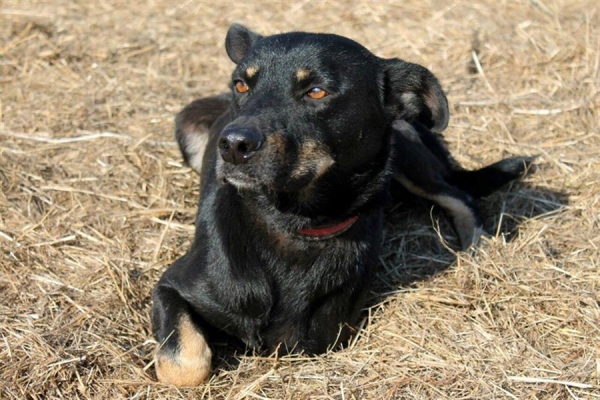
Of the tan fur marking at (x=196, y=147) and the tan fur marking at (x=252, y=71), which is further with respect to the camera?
the tan fur marking at (x=196, y=147)

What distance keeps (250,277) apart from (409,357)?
925 mm

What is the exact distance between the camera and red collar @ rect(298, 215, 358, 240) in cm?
415

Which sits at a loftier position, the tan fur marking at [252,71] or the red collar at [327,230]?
the tan fur marking at [252,71]

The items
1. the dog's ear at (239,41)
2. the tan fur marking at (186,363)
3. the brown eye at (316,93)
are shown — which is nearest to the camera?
the brown eye at (316,93)

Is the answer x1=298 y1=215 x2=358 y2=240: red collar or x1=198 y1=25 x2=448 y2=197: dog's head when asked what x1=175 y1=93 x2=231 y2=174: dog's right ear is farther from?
x1=298 y1=215 x2=358 y2=240: red collar

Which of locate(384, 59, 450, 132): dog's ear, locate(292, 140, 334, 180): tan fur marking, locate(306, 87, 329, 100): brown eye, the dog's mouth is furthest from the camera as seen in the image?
locate(384, 59, 450, 132): dog's ear

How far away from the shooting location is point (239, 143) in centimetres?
357

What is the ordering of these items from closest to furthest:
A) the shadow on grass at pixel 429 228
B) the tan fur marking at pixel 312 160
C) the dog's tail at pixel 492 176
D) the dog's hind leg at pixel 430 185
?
the tan fur marking at pixel 312 160 → the shadow on grass at pixel 429 228 → the dog's hind leg at pixel 430 185 → the dog's tail at pixel 492 176

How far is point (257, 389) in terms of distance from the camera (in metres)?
4.03

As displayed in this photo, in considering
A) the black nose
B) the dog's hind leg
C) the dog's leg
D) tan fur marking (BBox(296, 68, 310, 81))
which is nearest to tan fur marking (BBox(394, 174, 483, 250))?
the dog's hind leg

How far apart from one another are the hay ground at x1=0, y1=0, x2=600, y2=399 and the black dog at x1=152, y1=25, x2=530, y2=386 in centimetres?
23

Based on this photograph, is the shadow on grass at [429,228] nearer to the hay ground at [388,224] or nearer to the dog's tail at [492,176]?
the hay ground at [388,224]

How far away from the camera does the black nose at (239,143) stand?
3.57 metres

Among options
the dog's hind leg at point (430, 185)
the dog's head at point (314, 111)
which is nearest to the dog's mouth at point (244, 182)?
the dog's head at point (314, 111)
